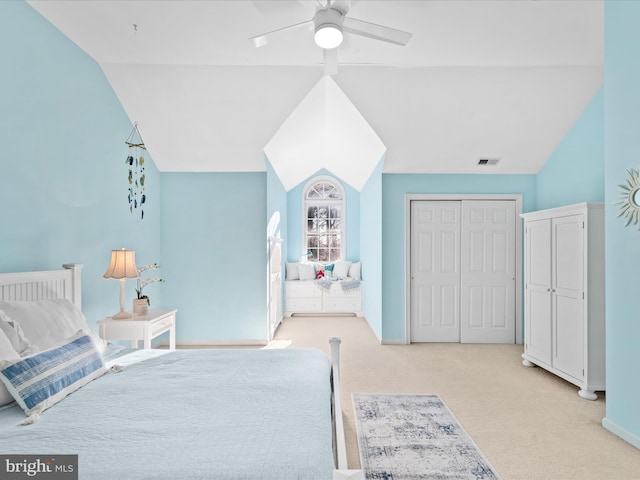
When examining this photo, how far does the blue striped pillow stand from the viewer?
59.8 inches

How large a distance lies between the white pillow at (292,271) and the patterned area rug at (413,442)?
13.1ft

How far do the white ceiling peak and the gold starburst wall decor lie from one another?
248cm

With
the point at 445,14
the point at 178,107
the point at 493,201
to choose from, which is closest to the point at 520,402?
the point at 493,201

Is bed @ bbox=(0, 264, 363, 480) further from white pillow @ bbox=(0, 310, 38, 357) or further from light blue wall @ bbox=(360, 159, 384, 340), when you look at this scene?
light blue wall @ bbox=(360, 159, 384, 340)

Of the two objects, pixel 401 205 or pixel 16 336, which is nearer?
pixel 16 336

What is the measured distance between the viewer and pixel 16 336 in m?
1.80

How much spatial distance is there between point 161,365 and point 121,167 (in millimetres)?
2328

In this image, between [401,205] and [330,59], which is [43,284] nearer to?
[330,59]

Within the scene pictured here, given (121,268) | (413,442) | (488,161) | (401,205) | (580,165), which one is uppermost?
(488,161)

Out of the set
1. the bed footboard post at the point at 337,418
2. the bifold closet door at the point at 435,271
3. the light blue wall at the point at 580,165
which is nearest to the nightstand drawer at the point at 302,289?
the bifold closet door at the point at 435,271

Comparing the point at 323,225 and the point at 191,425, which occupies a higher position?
the point at 323,225

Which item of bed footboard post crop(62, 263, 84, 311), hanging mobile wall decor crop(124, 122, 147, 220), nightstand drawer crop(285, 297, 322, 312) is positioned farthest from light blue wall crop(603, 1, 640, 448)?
nightstand drawer crop(285, 297, 322, 312)

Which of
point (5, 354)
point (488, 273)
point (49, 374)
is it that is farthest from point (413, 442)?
point (488, 273)

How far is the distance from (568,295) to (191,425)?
341cm
